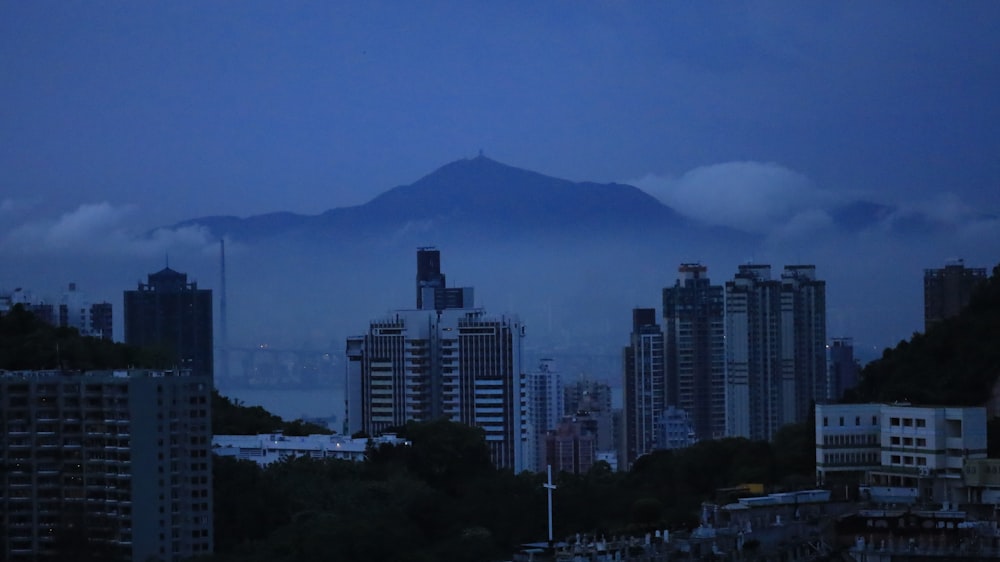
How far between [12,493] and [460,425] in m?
4.61

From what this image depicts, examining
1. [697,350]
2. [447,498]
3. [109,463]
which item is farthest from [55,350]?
[697,350]

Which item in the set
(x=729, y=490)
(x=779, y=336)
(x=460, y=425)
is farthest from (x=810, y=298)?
(x=729, y=490)

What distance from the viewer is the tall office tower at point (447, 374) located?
28.0 m

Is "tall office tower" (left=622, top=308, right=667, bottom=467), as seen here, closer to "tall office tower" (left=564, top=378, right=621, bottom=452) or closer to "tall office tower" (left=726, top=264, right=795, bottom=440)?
"tall office tower" (left=564, top=378, right=621, bottom=452)

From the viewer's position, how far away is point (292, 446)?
1967 cm

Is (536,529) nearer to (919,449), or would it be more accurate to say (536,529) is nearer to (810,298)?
(919,449)

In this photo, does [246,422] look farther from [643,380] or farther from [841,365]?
[643,380]

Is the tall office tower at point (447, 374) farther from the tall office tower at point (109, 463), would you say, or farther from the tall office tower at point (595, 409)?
the tall office tower at point (109, 463)

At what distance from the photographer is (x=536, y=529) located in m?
14.8

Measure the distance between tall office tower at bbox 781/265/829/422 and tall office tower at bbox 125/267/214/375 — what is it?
30.1 feet

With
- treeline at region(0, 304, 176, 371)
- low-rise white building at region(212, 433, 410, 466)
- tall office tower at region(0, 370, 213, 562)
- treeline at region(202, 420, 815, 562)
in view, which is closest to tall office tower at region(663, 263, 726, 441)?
low-rise white building at region(212, 433, 410, 466)

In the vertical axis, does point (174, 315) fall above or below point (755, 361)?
above

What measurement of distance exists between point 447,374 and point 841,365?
6235 mm

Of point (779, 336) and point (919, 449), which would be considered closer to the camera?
point (919, 449)
